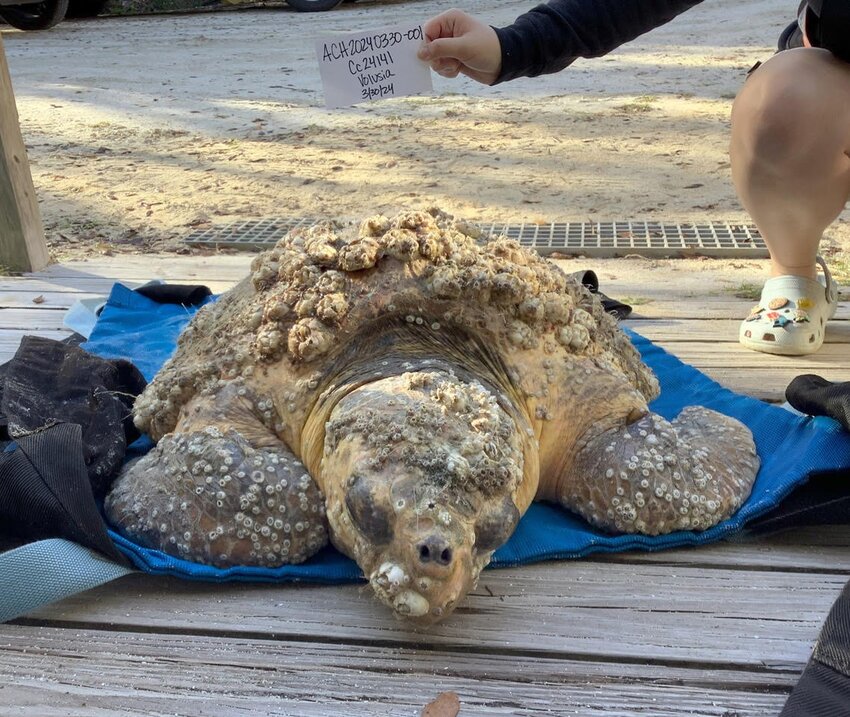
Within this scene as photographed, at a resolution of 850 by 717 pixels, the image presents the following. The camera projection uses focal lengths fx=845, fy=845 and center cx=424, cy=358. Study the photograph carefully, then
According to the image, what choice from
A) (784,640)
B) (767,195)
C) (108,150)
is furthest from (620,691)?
(108,150)

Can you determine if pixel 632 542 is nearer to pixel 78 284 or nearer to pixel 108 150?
pixel 78 284

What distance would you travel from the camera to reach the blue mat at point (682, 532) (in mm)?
1878

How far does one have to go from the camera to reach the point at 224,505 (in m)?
1.90

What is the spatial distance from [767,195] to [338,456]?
88.0 inches

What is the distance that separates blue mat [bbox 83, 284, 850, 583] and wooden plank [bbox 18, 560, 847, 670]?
39mm

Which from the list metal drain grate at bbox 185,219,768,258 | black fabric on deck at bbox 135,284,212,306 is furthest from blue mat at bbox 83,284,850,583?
metal drain grate at bbox 185,219,768,258

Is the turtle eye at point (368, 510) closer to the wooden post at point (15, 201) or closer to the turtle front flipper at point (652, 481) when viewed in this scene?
the turtle front flipper at point (652, 481)

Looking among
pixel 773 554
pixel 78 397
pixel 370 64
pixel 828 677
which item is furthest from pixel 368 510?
pixel 370 64

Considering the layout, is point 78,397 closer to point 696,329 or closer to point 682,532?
point 682,532

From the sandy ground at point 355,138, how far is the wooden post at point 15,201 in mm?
913

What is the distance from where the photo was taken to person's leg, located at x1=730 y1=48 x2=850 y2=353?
9.87 ft

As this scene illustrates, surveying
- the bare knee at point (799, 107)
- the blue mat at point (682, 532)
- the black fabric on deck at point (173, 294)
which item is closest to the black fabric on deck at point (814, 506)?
the blue mat at point (682, 532)

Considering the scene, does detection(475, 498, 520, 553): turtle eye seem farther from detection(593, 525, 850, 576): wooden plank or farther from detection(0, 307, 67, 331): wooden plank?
detection(0, 307, 67, 331): wooden plank

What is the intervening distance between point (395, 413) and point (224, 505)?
0.49m
